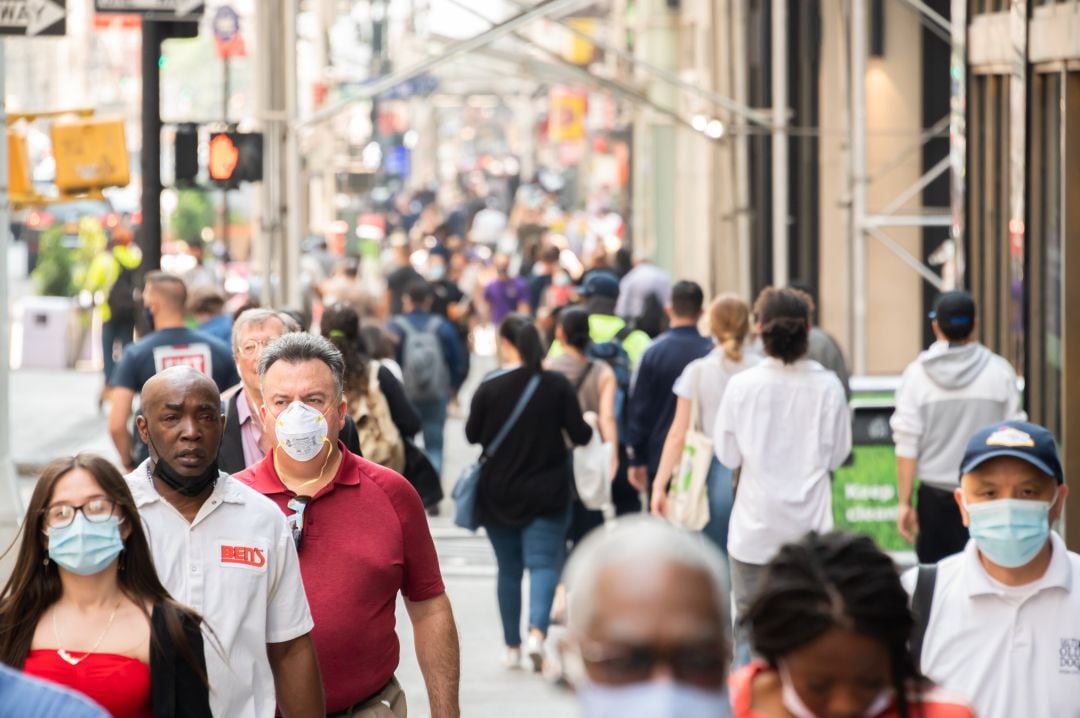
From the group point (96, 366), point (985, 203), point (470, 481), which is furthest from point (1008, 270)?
point (96, 366)

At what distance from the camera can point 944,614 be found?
4691mm

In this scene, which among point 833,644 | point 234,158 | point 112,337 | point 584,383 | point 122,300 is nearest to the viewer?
point 833,644

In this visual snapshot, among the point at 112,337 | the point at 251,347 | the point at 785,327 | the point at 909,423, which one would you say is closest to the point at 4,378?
the point at 112,337

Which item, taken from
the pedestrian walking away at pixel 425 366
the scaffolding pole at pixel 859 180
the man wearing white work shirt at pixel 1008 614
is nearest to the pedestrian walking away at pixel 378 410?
the man wearing white work shirt at pixel 1008 614

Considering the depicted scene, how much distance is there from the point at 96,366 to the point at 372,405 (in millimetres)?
20536

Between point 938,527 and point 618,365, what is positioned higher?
point 618,365

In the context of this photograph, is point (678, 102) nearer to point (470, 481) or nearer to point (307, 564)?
point (470, 481)

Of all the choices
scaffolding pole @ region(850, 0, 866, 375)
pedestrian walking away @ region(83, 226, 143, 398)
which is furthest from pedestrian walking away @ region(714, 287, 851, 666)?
pedestrian walking away @ region(83, 226, 143, 398)

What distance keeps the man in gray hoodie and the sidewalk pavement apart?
1935mm

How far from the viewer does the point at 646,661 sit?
253 cm

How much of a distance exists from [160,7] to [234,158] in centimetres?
282

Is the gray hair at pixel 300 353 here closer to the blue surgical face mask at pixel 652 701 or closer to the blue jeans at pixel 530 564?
the blue surgical face mask at pixel 652 701

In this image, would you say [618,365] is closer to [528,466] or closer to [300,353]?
[528,466]

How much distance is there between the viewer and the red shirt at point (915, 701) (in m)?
3.24
